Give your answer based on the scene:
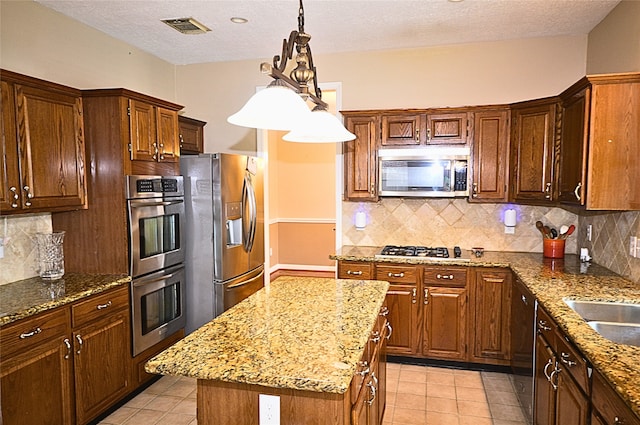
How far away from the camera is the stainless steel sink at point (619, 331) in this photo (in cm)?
218

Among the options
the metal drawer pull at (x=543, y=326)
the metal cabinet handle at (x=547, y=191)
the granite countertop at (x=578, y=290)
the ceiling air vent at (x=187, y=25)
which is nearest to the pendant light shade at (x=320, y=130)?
the granite countertop at (x=578, y=290)

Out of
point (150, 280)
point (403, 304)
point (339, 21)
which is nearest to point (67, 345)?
point (150, 280)

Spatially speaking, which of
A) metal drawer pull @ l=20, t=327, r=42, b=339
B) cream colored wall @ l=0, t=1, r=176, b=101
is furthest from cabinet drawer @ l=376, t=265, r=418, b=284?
cream colored wall @ l=0, t=1, r=176, b=101

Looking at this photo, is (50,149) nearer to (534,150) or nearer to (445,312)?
(445,312)

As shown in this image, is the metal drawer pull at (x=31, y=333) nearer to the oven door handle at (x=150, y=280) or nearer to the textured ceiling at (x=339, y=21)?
the oven door handle at (x=150, y=280)

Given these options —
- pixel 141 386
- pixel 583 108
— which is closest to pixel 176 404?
pixel 141 386

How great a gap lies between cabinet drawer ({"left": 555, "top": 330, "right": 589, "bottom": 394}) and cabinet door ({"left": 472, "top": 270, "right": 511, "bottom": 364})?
139 centimetres

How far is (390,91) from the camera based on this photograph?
419 centimetres

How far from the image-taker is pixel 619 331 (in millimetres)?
2211

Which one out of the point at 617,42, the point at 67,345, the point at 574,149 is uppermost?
the point at 617,42

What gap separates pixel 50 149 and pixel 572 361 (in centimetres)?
316

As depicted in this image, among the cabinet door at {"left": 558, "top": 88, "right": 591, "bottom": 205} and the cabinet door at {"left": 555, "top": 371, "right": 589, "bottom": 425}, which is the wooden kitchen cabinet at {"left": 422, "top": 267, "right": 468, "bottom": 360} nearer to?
the cabinet door at {"left": 558, "top": 88, "right": 591, "bottom": 205}

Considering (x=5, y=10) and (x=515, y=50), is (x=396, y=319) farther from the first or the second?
(x=5, y=10)

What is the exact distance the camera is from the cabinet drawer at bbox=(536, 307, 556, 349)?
223 cm
